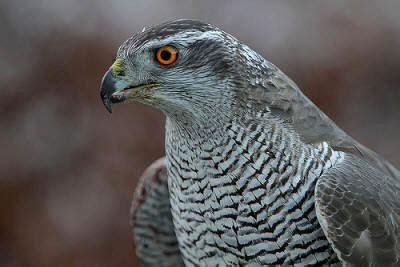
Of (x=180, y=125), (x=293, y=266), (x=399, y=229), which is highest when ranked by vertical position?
(x=180, y=125)

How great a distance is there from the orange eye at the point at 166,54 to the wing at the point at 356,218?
0.91 metres

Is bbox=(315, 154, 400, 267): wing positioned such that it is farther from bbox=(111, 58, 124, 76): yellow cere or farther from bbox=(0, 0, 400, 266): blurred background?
bbox=(0, 0, 400, 266): blurred background

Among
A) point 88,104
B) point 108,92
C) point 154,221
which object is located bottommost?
point 154,221

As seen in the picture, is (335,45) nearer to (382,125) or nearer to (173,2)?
(382,125)

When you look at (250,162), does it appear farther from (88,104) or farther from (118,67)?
(88,104)

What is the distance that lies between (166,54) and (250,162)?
0.65 m

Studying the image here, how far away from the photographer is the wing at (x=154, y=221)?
4105 mm

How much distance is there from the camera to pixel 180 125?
11.3ft

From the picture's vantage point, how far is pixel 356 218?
323 centimetres

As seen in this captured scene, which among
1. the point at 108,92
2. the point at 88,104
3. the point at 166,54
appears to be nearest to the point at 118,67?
the point at 108,92

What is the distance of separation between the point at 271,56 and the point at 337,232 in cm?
484

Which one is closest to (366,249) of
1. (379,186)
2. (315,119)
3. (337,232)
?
(337,232)

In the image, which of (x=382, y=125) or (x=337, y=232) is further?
(x=382, y=125)

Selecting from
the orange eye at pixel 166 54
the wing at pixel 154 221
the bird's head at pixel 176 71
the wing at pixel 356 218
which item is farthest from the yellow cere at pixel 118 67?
the wing at pixel 356 218
